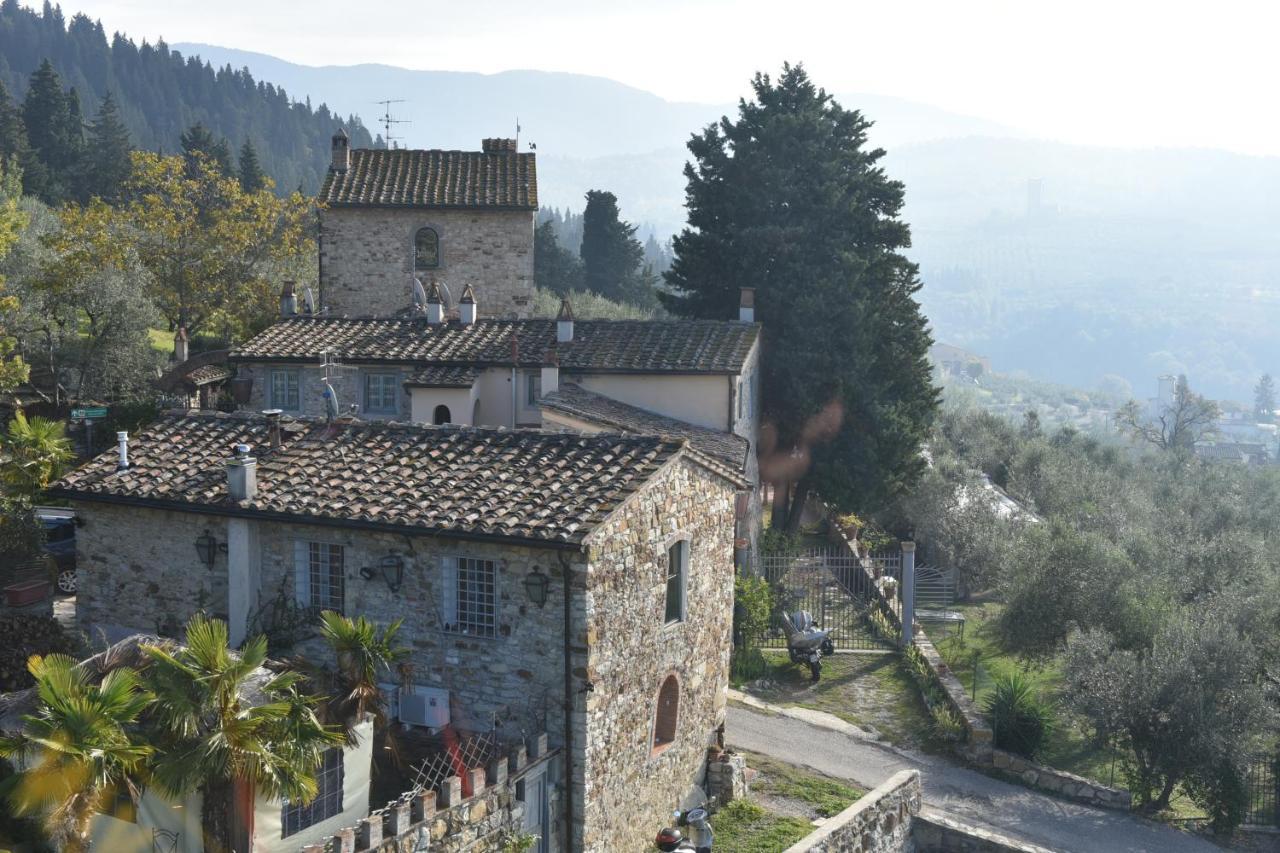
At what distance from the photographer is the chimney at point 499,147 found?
38.8 meters

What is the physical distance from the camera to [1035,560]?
2634 cm

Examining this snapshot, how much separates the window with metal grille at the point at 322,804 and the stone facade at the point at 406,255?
24105mm

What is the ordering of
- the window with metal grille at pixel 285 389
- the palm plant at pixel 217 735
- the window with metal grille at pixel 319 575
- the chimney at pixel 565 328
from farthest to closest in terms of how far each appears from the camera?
1. the window with metal grille at pixel 285 389
2. the chimney at pixel 565 328
3. the window with metal grille at pixel 319 575
4. the palm plant at pixel 217 735

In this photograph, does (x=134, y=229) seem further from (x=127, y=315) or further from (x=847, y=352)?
(x=847, y=352)

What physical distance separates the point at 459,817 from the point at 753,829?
5.62 metres

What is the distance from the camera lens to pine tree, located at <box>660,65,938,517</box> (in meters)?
34.3

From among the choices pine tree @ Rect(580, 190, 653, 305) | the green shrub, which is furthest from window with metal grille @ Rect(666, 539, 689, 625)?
pine tree @ Rect(580, 190, 653, 305)

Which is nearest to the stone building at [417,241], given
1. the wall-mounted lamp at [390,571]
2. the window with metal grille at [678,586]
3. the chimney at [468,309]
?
the chimney at [468,309]

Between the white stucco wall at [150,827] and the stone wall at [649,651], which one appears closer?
the white stucco wall at [150,827]

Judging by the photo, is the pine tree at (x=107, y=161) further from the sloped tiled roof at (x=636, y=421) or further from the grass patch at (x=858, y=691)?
the grass patch at (x=858, y=691)

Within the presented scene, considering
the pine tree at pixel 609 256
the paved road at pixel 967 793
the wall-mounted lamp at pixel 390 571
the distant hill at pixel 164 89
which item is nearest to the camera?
the wall-mounted lamp at pixel 390 571

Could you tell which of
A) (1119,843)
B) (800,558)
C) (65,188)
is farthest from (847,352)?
(65,188)

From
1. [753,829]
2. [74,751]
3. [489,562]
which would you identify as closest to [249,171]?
[489,562]

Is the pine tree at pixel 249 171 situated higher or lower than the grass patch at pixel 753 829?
higher
